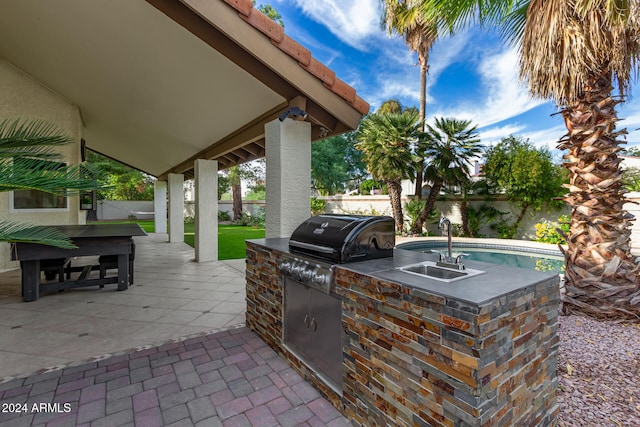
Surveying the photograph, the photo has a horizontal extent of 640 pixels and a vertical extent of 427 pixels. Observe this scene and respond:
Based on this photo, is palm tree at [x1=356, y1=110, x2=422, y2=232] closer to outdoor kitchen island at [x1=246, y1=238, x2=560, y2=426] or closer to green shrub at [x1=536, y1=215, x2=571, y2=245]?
green shrub at [x1=536, y1=215, x2=571, y2=245]

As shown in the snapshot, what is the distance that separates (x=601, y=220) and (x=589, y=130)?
130 centimetres

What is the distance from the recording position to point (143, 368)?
297 centimetres

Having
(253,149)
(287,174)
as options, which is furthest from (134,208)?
(287,174)

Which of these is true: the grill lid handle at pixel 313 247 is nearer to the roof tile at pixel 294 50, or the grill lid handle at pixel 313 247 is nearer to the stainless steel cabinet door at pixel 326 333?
the stainless steel cabinet door at pixel 326 333

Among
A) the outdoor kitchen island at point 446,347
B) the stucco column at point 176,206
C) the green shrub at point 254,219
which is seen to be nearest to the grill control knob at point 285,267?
the outdoor kitchen island at point 446,347

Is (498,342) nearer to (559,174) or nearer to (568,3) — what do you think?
(568,3)

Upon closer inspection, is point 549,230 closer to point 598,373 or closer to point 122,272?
point 598,373

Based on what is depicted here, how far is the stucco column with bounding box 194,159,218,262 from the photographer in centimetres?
844

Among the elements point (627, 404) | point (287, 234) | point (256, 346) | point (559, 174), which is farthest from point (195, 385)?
point (559, 174)

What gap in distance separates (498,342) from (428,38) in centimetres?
1734

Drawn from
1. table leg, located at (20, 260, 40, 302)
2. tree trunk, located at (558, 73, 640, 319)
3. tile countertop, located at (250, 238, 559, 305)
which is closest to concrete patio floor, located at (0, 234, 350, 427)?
table leg, located at (20, 260, 40, 302)

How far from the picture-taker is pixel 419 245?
11.9 m

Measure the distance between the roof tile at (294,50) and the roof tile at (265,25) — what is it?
56mm

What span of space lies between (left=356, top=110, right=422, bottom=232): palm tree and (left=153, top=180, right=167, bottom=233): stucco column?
10913 millimetres
